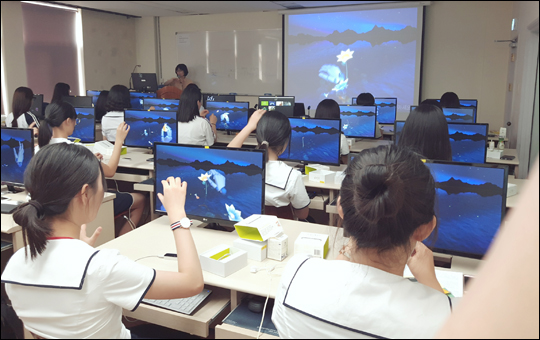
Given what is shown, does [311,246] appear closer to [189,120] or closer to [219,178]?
[219,178]

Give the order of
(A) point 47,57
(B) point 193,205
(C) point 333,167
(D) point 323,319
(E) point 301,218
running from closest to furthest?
(D) point 323,319
(B) point 193,205
(E) point 301,218
(C) point 333,167
(A) point 47,57

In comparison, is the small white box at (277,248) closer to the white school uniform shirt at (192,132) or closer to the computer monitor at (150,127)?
the computer monitor at (150,127)

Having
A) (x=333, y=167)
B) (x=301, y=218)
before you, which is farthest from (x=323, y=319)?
(x=333, y=167)

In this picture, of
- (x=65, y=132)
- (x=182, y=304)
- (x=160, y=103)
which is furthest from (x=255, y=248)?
(x=160, y=103)

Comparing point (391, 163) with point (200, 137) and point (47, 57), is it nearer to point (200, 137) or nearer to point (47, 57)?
point (200, 137)

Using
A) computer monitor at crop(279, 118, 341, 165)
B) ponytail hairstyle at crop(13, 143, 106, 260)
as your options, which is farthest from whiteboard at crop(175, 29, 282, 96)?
ponytail hairstyle at crop(13, 143, 106, 260)

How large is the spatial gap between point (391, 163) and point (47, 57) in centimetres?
896

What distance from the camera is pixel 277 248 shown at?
5.70ft

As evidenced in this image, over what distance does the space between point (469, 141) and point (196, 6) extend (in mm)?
7003

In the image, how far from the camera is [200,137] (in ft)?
14.2

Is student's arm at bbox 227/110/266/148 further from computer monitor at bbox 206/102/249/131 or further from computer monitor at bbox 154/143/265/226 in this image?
computer monitor at bbox 206/102/249/131

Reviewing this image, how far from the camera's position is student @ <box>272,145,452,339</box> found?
92 centimetres

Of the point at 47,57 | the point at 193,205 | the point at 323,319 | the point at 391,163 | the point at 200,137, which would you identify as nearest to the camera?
the point at 323,319

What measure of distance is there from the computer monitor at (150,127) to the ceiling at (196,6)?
4926 millimetres
